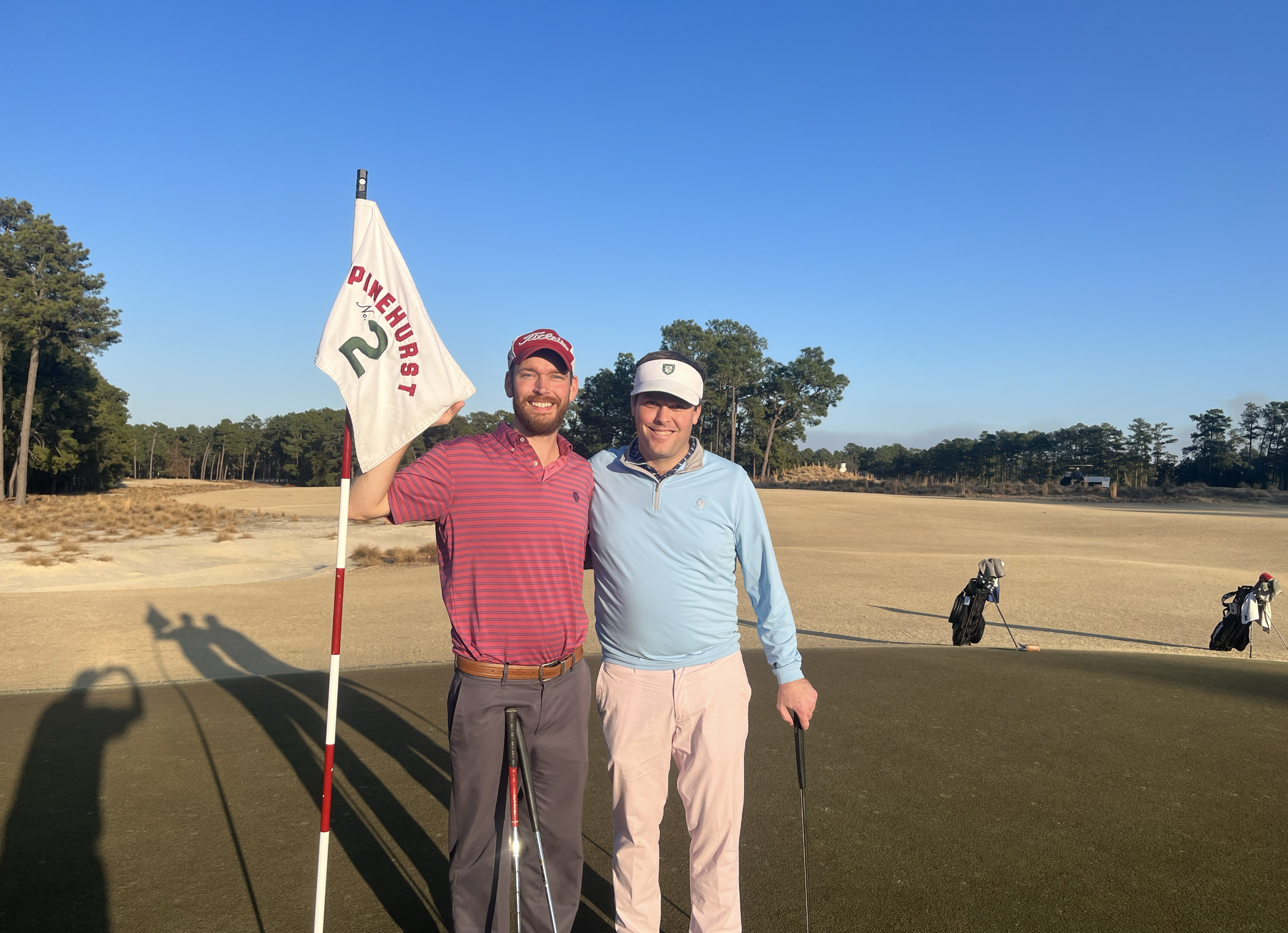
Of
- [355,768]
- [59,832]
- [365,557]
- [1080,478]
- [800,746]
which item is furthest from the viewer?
[1080,478]

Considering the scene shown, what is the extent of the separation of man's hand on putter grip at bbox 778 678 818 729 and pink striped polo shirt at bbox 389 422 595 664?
877mm

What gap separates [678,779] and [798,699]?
0.55 m

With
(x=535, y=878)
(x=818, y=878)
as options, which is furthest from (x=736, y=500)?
(x=818, y=878)

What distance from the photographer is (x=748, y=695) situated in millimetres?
3018

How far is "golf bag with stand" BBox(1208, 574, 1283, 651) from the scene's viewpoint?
29.5 feet

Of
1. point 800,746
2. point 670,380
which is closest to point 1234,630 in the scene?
point 800,746

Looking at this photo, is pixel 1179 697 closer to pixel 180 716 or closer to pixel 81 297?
pixel 180 716

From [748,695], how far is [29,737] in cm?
543

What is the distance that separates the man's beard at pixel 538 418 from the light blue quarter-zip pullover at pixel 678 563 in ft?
0.99

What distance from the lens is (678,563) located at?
2936 mm

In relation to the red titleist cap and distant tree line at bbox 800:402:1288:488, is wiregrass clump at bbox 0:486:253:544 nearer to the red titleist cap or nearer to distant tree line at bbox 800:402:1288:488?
the red titleist cap

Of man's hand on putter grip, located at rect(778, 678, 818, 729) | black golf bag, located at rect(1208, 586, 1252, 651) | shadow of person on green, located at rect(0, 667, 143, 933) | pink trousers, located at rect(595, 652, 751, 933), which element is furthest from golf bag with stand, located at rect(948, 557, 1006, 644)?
shadow of person on green, located at rect(0, 667, 143, 933)

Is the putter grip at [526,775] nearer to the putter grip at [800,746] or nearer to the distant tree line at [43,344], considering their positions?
the putter grip at [800,746]

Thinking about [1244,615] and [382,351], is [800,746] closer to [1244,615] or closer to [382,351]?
[382,351]
